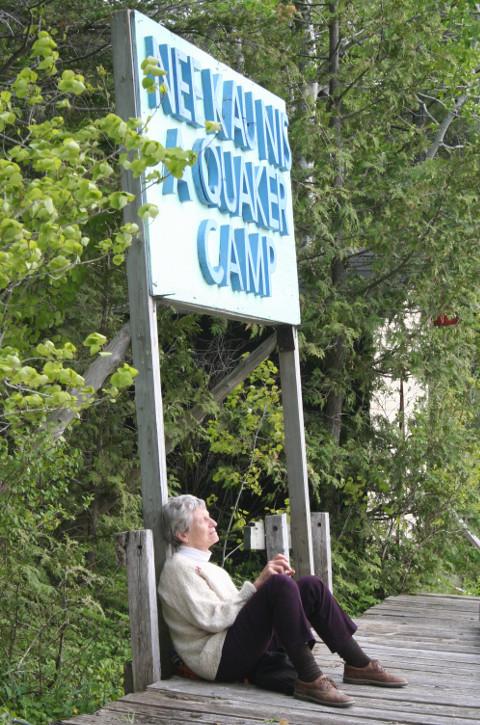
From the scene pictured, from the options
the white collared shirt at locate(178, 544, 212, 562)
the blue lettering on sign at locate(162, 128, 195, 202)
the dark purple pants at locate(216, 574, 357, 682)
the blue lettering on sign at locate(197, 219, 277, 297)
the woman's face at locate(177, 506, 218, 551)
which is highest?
the blue lettering on sign at locate(162, 128, 195, 202)

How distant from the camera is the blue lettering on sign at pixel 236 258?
16.9 ft

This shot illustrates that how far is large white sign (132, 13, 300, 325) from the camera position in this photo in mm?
4855

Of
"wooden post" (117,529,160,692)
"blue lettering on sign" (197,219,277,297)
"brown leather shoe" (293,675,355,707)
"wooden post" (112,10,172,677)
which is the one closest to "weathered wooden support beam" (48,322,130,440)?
"blue lettering on sign" (197,219,277,297)

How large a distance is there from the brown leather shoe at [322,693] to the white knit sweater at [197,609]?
0.39m

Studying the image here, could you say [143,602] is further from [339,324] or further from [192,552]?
[339,324]

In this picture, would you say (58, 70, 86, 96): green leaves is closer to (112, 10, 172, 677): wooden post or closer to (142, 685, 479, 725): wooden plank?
(112, 10, 172, 677): wooden post

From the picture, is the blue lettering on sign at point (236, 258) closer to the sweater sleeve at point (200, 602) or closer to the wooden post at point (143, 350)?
the wooden post at point (143, 350)

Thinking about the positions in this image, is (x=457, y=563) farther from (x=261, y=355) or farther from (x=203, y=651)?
(x=203, y=651)

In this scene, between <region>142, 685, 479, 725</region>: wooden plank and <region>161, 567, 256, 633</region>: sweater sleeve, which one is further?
<region>161, 567, 256, 633</region>: sweater sleeve

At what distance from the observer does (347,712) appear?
4348mm

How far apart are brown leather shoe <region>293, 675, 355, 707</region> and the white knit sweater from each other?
1.27 feet

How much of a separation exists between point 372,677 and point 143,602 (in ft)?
3.69

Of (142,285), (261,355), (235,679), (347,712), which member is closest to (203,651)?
(235,679)

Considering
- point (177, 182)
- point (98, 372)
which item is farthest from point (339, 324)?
point (177, 182)
